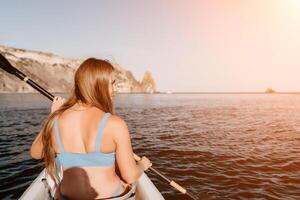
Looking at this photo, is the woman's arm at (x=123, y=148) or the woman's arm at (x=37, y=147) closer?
the woman's arm at (x=123, y=148)

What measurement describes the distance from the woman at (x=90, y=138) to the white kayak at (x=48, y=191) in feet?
6.82

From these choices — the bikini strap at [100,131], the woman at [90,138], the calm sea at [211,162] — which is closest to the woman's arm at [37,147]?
the woman at [90,138]

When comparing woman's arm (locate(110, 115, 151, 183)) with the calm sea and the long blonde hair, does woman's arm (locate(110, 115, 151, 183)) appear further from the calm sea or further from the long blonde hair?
the calm sea

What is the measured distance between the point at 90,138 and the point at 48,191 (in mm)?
3497

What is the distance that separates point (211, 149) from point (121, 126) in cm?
1298

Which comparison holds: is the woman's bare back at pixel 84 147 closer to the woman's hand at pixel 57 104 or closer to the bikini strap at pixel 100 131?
the bikini strap at pixel 100 131

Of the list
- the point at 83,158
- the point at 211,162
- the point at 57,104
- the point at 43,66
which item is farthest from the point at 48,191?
the point at 43,66

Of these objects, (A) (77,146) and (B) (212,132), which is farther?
(B) (212,132)

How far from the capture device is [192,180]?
9.72 metres

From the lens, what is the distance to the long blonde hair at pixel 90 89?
2.69m

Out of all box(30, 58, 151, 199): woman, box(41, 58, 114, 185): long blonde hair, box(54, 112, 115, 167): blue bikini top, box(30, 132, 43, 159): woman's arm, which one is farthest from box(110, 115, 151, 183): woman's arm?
box(30, 132, 43, 159): woman's arm

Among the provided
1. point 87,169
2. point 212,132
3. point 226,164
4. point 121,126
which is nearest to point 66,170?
point 87,169

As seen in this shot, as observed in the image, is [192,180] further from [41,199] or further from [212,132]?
[212,132]

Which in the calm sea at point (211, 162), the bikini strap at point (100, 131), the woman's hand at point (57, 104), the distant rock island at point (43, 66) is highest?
the distant rock island at point (43, 66)
